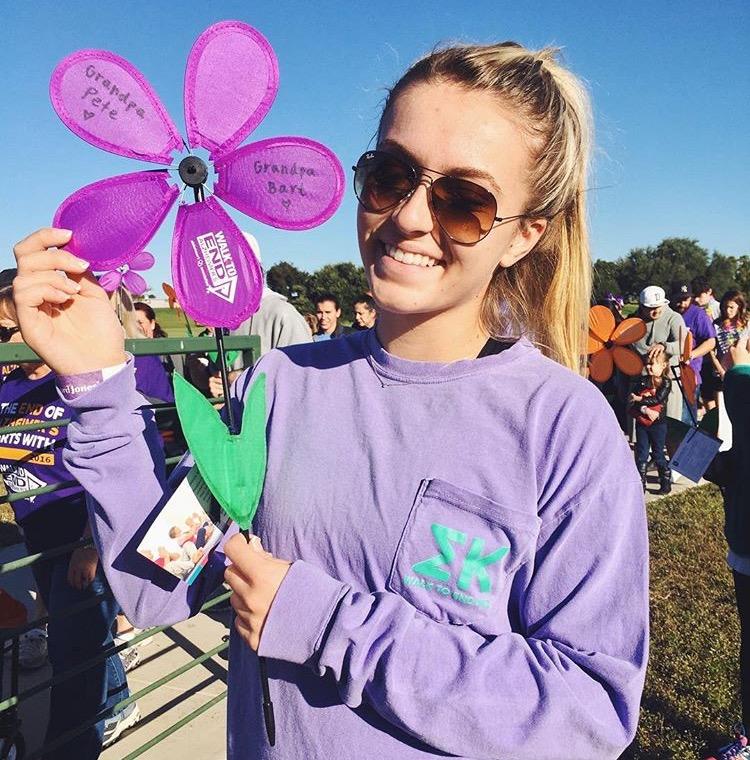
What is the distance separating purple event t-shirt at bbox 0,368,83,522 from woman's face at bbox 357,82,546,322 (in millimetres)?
1675

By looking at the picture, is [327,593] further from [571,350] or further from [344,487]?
[571,350]

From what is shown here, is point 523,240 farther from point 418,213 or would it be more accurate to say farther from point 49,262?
point 49,262

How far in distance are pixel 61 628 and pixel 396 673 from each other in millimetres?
1768

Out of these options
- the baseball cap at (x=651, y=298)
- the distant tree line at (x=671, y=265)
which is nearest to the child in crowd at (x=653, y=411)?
the baseball cap at (x=651, y=298)

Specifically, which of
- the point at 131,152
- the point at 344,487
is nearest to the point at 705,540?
the point at 344,487

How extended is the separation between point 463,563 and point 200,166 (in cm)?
71

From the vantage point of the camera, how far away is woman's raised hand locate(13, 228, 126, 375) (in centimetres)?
92

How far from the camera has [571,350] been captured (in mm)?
1228

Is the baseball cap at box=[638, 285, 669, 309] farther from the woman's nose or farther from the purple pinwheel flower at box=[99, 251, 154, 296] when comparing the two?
the woman's nose

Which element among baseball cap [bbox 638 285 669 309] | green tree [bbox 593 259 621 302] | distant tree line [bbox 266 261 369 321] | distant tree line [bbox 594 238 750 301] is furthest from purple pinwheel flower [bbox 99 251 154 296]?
distant tree line [bbox 594 238 750 301]

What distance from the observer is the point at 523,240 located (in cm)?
110

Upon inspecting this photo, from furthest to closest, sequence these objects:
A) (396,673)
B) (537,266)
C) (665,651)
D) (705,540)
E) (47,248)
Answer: (705,540), (665,651), (537,266), (47,248), (396,673)

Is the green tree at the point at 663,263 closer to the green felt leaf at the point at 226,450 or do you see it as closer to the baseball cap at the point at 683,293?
the baseball cap at the point at 683,293

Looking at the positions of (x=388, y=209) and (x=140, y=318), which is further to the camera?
(x=140, y=318)
